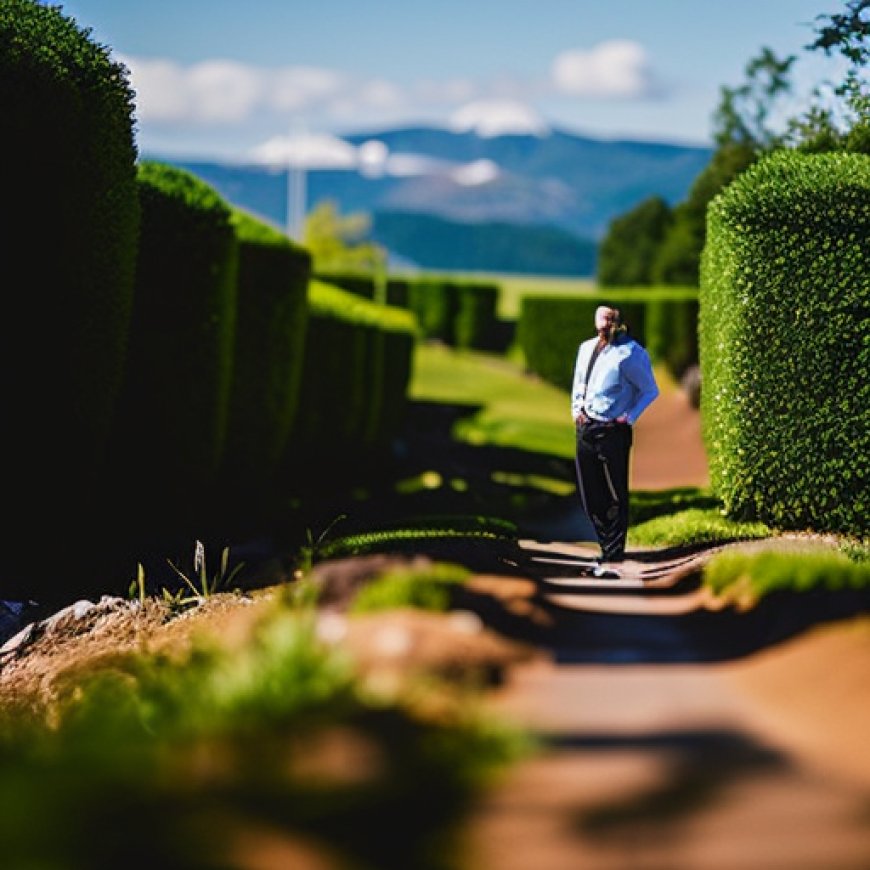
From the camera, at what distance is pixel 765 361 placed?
1292 cm

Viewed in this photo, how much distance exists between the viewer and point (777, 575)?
25.1ft

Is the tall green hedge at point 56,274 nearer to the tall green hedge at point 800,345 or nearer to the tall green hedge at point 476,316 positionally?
the tall green hedge at point 800,345

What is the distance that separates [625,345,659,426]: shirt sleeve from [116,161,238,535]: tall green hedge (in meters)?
5.81

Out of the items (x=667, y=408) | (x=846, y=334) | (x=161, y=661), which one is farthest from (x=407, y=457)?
(x=161, y=661)

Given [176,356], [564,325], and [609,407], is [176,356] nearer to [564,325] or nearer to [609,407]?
[609,407]

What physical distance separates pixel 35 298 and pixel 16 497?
1.72 m

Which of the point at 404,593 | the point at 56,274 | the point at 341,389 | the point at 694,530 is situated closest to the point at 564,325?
the point at 341,389

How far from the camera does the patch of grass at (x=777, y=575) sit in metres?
7.30

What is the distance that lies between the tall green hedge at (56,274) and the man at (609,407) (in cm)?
442

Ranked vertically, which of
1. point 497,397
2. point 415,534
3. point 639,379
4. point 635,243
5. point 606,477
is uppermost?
point 635,243

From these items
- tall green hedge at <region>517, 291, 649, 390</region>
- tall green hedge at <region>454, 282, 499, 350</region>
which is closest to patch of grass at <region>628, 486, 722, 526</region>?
tall green hedge at <region>517, 291, 649, 390</region>

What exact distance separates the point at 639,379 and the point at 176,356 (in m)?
5.96

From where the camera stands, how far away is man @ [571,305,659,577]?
1123cm

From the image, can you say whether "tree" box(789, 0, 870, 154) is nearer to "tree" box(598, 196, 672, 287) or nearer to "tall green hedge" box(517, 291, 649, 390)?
"tall green hedge" box(517, 291, 649, 390)
